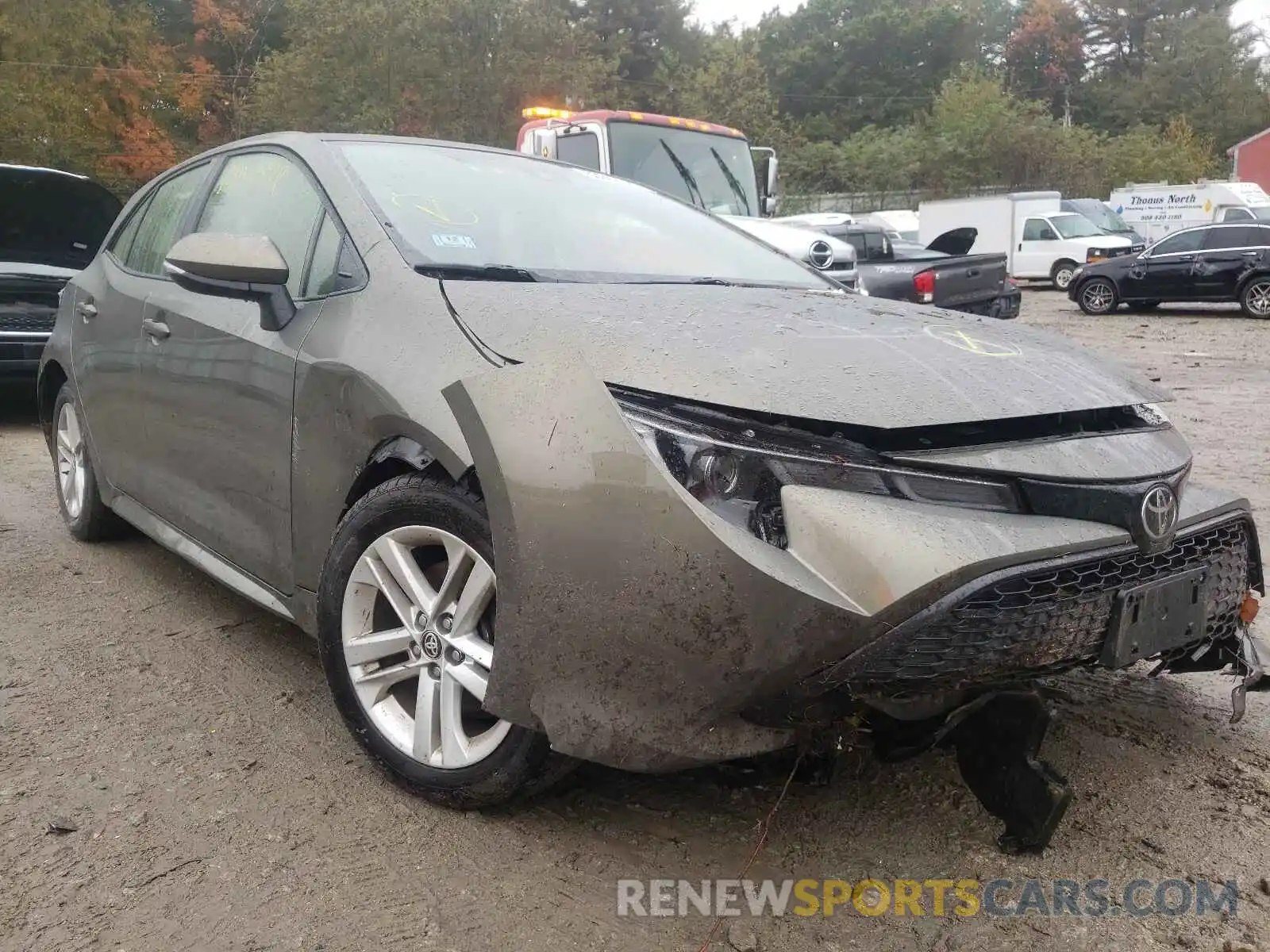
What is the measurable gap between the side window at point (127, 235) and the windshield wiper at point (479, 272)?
6.49 feet

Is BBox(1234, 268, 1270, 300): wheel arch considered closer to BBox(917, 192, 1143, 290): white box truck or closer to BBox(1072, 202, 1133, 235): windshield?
BBox(917, 192, 1143, 290): white box truck

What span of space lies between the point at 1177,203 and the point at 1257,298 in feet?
51.3

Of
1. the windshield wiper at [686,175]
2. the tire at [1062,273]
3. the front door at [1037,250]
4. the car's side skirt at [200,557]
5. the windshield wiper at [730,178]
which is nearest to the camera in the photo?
the car's side skirt at [200,557]

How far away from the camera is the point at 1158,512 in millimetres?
2041

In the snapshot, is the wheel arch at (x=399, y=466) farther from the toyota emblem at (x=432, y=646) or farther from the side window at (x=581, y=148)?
the side window at (x=581, y=148)

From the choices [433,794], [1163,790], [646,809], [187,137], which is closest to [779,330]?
[646,809]

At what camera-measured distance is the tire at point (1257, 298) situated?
15.8 m

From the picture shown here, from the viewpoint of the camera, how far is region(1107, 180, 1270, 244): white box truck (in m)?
28.4

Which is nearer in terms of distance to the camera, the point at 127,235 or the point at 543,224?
the point at 543,224

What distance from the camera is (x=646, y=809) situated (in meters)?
2.38

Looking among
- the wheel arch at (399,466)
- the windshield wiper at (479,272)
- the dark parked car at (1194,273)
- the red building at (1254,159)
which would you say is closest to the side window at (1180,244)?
the dark parked car at (1194,273)

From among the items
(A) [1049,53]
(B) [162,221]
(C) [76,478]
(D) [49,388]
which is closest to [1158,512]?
(B) [162,221]

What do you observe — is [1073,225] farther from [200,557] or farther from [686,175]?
[200,557]

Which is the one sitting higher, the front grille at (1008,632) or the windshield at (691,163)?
the windshield at (691,163)
